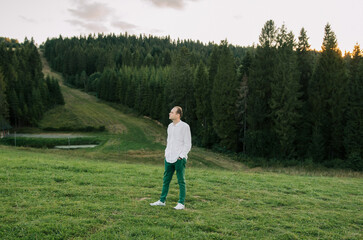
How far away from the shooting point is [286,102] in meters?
35.0

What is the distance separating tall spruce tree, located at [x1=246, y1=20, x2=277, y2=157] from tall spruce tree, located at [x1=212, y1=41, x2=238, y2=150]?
2648 millimetres

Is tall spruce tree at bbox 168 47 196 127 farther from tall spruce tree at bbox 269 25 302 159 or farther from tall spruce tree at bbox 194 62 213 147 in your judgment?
tall spruce tree at bbox 269 25 302 159

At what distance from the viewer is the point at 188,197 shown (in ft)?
27.7

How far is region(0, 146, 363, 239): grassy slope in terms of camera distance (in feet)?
18.6

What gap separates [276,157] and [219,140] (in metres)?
11.3

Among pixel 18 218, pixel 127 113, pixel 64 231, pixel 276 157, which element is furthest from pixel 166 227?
pixel 127 113

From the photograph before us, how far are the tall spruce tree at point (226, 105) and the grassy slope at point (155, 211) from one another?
30547mm

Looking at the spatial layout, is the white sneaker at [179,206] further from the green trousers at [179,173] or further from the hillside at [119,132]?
the hillside at [119,132]

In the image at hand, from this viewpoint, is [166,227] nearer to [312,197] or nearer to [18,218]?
[18,218]

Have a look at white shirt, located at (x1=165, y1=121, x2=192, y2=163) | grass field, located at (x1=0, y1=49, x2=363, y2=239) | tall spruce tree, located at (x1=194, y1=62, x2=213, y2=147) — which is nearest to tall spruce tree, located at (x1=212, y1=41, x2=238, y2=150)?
tall spruce tree, located at (x1=194, y1=62, x2=213, y2=147)

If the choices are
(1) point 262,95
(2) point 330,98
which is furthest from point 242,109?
(2) point 330,98

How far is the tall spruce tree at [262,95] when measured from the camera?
37.4 meters

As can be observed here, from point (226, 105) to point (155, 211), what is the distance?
36.2 m

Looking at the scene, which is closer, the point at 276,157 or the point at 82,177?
the point at 82,177
